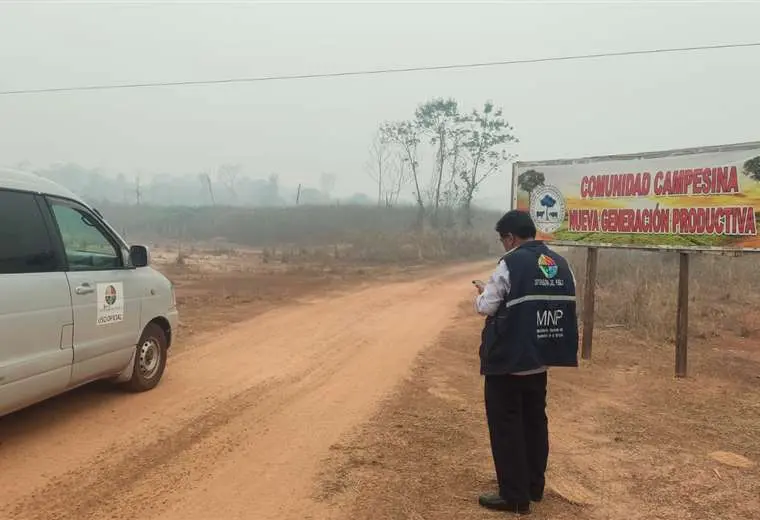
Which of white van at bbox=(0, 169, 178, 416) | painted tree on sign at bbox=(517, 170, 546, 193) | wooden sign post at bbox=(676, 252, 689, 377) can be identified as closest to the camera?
white van at bbox=(0, 169, 178, 416)

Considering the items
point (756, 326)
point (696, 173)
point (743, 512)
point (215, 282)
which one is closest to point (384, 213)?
point (215, 282)

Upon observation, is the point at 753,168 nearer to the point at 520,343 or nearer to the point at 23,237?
the point at 520,343

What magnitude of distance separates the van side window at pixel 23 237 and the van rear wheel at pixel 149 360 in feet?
5.06

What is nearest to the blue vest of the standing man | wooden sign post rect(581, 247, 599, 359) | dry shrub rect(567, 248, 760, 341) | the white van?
the standing man

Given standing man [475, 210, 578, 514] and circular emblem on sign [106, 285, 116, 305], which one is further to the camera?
circular emblem on sign [106, 285, 116, 305]

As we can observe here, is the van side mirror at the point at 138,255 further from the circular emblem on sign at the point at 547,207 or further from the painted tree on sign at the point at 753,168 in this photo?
the painted tree on sign at the point at 753,168

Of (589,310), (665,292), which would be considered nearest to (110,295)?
(589,310)

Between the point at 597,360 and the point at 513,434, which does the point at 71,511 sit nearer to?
the point at 513,434

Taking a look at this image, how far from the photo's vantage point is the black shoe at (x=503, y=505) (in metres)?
3.67

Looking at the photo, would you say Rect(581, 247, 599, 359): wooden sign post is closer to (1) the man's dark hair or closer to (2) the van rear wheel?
(1) the man's dark hair

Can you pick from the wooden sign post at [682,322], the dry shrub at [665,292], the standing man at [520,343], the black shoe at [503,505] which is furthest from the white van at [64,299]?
the dry shrub at [665,292]

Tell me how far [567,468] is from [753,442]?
180 centimetres

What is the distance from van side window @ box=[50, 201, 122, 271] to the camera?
4.86 m

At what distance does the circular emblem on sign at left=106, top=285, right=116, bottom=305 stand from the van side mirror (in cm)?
50
